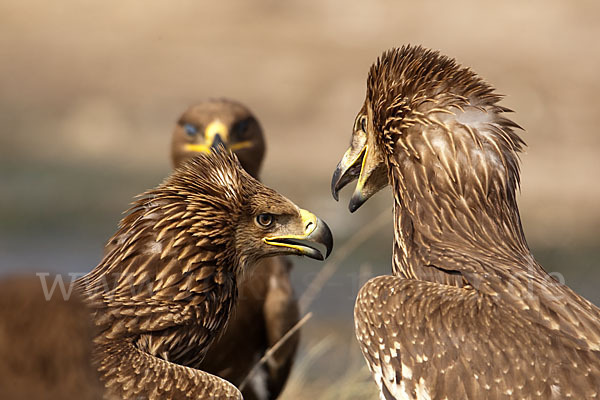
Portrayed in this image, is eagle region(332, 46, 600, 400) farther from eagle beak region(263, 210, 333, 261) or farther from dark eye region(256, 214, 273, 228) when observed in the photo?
dark eye region(256, 214, 273, 228)

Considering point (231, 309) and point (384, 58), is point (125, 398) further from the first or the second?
point (384, 58)

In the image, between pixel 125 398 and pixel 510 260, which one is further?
pixel 510 260

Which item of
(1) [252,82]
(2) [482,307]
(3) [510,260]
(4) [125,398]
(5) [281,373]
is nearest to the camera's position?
(4) [125,398]

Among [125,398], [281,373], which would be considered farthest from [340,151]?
[125,398]

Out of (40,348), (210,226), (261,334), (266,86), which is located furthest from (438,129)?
(266,86)

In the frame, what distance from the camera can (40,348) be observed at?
91.4 inches

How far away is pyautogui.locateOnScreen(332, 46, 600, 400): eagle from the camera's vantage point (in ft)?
12.9

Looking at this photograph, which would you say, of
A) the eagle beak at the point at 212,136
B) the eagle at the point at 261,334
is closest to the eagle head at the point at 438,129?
the eagle at the point at 261,334

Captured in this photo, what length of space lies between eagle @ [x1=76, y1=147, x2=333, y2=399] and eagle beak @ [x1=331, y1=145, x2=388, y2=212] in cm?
29

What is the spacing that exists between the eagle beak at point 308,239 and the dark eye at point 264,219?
0.22 feet

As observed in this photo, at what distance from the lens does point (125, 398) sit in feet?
12.6

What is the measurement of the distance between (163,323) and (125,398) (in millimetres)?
434

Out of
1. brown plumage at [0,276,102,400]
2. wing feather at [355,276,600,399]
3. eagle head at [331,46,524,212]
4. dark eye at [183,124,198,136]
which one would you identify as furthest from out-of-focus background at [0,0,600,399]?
brown plumage at [0,276,102,400]

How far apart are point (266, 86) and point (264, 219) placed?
14.5 metres
